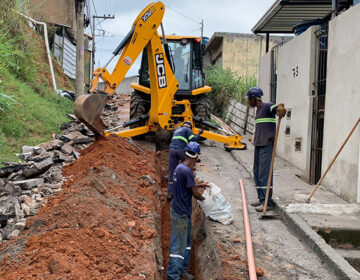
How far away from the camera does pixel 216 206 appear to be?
18.4ft

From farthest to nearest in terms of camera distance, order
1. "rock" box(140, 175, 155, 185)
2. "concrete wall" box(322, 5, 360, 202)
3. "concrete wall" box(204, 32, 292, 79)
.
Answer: "concrete wall" box(204, 32, 292, 79)
"rock" box(140, 175, 155, 185)
"concrete wall" box(322, 5, 360, 202)

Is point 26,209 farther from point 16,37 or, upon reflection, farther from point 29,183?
point 16,37

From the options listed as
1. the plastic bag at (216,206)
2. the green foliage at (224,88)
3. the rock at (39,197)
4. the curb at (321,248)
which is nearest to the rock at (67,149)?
the rock at (39,197)

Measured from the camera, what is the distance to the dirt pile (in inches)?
138

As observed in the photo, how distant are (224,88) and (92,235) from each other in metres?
15.5

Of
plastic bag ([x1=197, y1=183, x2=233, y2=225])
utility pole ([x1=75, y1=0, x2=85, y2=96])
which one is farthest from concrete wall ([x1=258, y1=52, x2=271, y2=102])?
plastic bag ([x1=197, y1=183, x2=233, y2=225])

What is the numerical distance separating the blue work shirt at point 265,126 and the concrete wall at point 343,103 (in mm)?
1350

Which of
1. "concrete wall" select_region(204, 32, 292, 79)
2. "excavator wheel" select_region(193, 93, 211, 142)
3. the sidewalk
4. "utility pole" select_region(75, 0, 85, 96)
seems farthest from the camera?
"concrete wall" select_region(204, 32, 292, 79)

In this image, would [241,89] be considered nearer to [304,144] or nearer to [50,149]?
[304,144]

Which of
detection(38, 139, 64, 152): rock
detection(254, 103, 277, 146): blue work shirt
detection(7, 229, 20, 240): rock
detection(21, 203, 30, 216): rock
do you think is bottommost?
detection(7, 229, 20, 240): rock

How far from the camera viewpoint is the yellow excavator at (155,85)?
7.86 m

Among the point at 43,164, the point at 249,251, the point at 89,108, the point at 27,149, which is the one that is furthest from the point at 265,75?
the point at 249,251

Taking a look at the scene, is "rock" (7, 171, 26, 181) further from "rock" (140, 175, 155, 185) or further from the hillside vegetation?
"rock" (140, 175, 155, 185)

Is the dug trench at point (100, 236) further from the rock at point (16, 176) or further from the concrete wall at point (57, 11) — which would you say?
the concrete wall at point (57, 11)
